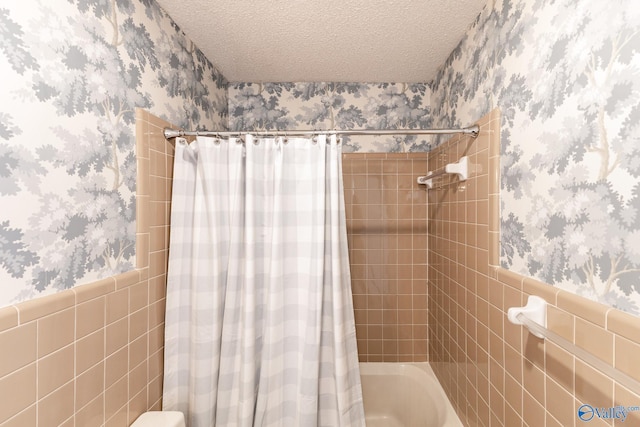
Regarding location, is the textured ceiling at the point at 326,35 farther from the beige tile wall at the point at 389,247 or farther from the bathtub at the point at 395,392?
the bathtub at the point at 395,392

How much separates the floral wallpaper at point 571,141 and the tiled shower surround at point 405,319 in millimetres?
72

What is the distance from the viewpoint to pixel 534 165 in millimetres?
899

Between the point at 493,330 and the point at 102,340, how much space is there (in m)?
1.33

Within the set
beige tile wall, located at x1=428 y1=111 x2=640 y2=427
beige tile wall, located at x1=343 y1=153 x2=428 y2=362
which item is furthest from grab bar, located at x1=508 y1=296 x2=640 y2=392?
beige tile wall, located at x1=343 y1=153 x2=428 y2=362

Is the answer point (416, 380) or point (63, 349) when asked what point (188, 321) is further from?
point (416, 380)

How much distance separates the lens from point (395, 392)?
1.94 m

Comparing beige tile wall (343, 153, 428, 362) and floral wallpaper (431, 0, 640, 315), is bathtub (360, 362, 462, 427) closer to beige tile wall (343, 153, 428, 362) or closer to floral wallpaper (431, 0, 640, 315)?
beige tile wall (343, 153, 428, 362)

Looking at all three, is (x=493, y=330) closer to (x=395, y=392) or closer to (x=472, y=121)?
(x=472, y=121)

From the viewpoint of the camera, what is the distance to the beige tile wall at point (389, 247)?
2006 millimetres

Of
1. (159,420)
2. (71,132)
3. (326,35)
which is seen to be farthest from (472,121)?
(159,420)

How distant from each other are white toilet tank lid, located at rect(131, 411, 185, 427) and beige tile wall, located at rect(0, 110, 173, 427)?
0.11 ft

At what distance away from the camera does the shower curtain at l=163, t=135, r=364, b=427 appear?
1.20 meters

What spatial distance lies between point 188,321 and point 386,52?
1.61m

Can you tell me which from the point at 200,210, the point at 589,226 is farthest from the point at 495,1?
the point at 200,210
